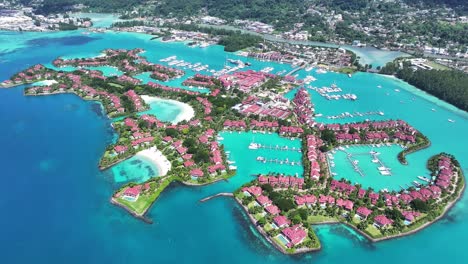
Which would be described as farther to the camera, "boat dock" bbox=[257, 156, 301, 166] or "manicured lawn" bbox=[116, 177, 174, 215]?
"boat dock" bbox=[257, 156, 301, 166]

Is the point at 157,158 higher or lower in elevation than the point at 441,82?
lower

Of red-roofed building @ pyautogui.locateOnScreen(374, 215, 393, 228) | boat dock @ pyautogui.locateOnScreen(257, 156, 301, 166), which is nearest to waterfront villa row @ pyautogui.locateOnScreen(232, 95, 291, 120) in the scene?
boat dock @ pyautogui.locateOnScreen(257, 156, 301, 166)

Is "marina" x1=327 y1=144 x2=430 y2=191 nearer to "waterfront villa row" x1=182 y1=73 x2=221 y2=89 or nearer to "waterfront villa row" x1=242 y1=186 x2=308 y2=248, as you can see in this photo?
"waterfront villa row" x1=242 y1=186 x2=308 y2=248

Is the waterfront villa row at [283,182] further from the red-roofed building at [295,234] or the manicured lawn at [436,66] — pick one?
the manicured lawn at [436,66]

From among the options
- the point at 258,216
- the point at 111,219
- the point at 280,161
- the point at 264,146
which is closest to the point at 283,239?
the point at 258,216

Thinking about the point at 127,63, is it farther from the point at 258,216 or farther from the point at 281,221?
the point at 281,221

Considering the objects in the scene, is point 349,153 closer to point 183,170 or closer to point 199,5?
point 183,170

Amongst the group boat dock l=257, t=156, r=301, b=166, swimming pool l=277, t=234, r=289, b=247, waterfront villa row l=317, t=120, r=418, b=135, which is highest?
waterfront villa row l=317, t=120, r=418, b=135
